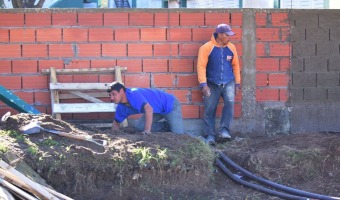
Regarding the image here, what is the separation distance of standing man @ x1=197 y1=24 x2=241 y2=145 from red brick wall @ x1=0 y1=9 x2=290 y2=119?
0.29m

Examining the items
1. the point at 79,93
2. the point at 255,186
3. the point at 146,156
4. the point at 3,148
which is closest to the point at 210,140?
the point at 255,186

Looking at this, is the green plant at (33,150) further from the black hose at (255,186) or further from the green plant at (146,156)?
the black hose at (255,186)

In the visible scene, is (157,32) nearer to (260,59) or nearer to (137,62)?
(137,62)

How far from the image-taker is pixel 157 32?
896cm

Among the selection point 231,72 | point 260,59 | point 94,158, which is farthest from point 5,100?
point 260,59

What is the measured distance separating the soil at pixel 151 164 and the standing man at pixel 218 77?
117 centimetres

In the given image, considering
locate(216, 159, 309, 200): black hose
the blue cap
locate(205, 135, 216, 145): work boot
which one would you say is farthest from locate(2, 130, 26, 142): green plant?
the blue cap

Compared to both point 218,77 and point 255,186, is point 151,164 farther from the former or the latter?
point 218,77

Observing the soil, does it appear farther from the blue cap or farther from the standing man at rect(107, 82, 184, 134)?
the blue cap

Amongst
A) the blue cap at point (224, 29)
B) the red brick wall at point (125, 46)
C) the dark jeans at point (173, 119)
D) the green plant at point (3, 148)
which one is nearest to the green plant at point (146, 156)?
the green plant at point (3, 148)

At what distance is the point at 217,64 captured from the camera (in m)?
8.77

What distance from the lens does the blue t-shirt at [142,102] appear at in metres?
7.59

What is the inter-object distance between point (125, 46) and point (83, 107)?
1.19 meters

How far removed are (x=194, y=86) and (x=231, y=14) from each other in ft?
4.39
